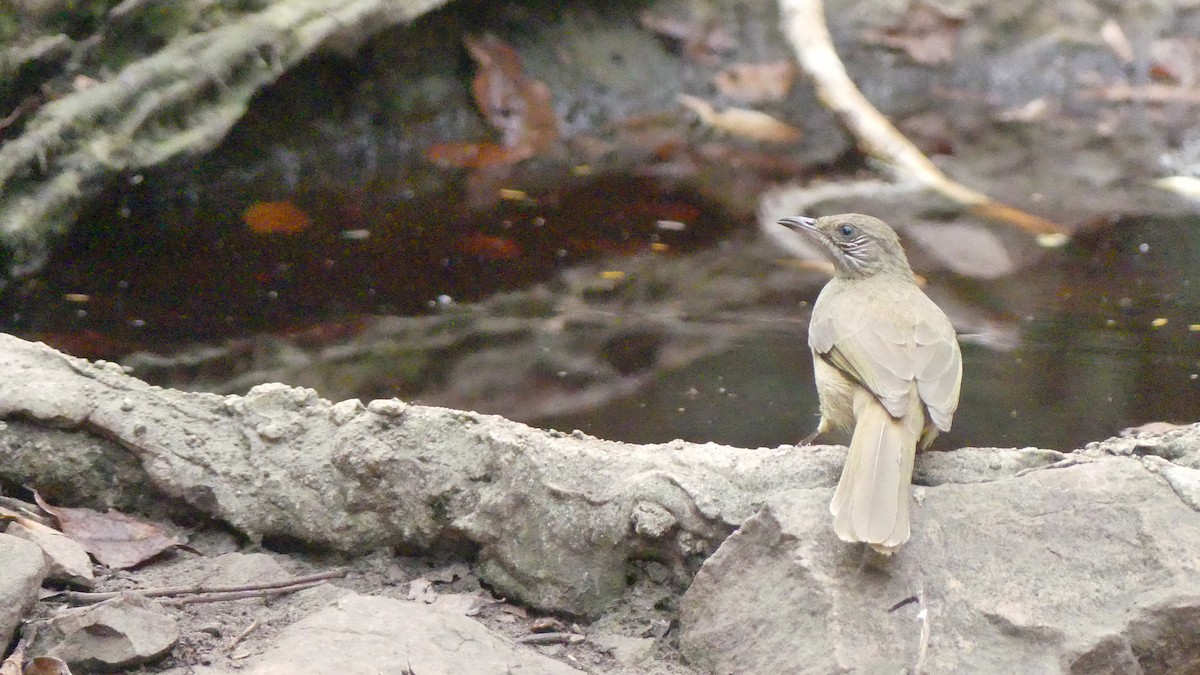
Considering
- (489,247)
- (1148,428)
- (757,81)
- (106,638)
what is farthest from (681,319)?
(757,81)

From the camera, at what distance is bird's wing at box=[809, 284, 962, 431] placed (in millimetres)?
3350

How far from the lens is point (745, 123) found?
961cm

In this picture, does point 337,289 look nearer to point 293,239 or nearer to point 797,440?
point 293,239

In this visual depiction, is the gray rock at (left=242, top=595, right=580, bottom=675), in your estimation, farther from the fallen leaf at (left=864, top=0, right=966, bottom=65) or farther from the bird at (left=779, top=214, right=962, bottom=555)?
the fallen leaf at (left=864, top=0, right=966, bottom=65)

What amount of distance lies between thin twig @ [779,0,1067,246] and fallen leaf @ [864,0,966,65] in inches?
91.1

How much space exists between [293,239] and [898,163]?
369cm

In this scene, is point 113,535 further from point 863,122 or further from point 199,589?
point 863,122

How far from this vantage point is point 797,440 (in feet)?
15.1

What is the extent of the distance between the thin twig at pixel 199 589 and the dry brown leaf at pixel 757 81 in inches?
297

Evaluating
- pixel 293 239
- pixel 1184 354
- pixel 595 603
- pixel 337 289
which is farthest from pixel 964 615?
pixel 293 239

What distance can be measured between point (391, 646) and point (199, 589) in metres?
0.55

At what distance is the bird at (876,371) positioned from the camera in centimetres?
284

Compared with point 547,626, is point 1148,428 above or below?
below

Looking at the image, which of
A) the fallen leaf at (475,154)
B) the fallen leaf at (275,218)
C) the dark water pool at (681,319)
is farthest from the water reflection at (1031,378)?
the fallen leaf at (475,154)
